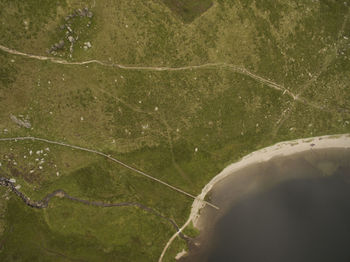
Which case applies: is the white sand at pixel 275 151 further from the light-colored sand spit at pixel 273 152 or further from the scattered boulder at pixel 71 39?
the scattered boulder at pixel 71 39

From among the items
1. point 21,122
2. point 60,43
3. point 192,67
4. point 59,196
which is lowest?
point 59,196

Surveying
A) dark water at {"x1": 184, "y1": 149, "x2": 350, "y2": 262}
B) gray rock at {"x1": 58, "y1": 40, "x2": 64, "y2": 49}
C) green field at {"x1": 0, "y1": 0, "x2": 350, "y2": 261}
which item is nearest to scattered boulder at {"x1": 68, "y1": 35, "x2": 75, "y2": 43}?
green field at {"x1": 0, "y1": 0, "x2": 350, "y2": 261}

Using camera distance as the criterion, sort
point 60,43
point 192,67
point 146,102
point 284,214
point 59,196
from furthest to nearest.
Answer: point 284,214 < point 192,67 < point 146,102 < point 59,196 < point 60,43

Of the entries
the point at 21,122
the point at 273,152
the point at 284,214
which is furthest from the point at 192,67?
the point at 284,214

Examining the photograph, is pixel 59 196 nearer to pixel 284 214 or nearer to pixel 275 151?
pixel 275 151

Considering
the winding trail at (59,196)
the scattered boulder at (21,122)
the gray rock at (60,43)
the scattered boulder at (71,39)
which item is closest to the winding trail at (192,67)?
the gray rock at (60,43)

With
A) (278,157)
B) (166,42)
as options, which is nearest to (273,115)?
(278,157)

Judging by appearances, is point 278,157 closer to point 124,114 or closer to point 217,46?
point 217,46

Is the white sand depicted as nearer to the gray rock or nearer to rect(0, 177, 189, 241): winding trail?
rect(0, 177, 189, 241): winding trail
